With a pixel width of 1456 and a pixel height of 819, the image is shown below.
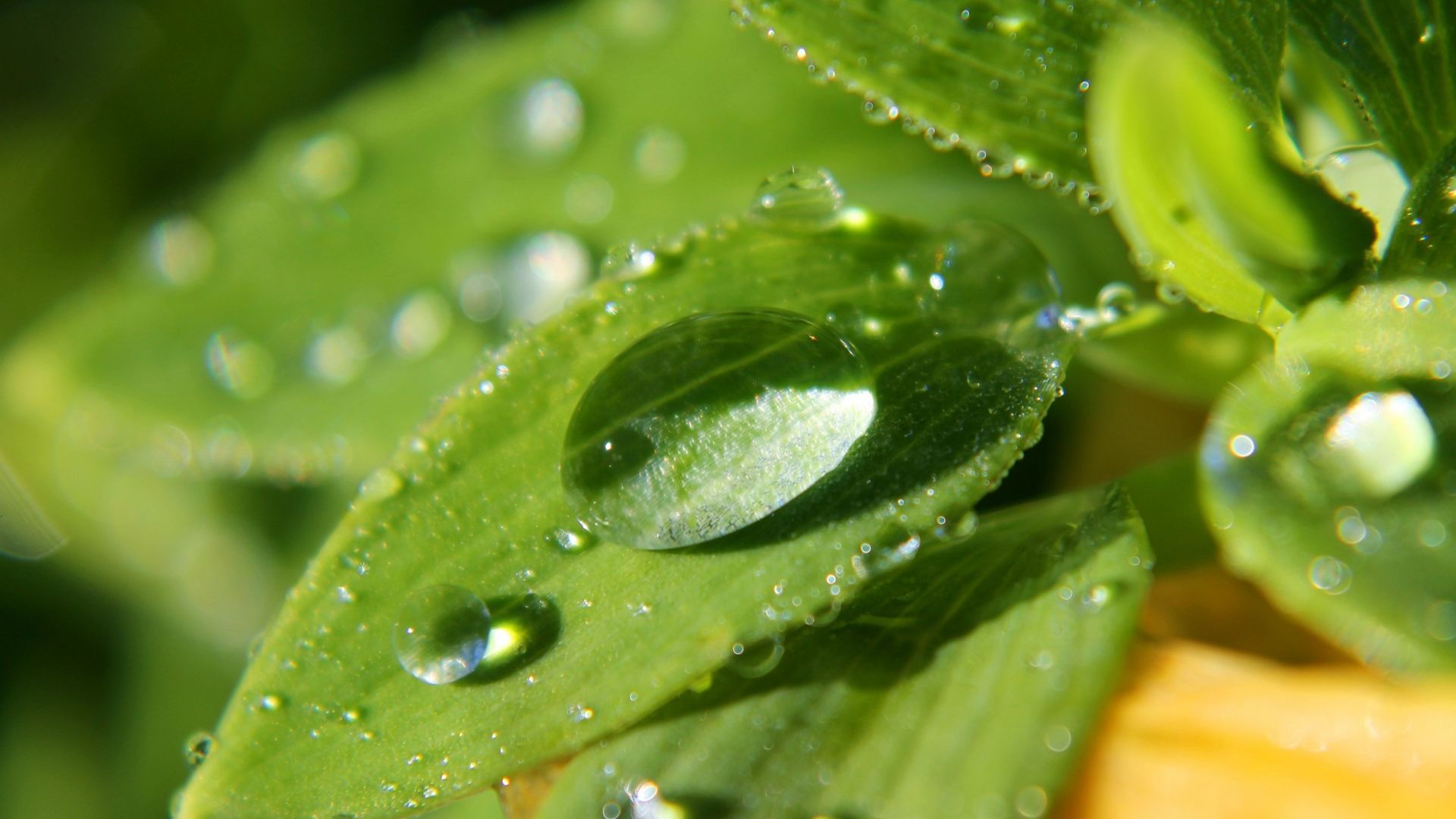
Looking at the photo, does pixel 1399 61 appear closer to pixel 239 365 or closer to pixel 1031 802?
pixel 1031 802

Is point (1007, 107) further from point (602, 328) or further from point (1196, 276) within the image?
point (602, 328)

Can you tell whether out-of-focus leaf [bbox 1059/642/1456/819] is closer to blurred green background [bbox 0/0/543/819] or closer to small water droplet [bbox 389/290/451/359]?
small water droplet [bbox 389/290/451/359]

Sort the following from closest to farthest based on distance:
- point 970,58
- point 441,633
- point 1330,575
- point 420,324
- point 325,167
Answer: point 1330,575 < point 441,633 < point 970,58 < point 420,324 < point 325,167

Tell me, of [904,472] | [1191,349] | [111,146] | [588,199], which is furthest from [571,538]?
[111,146]

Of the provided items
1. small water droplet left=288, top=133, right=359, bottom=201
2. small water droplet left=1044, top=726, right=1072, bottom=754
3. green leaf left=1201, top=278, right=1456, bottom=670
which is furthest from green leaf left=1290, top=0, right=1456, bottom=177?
small water droplet left=288, top=133, right=359, bottom=201

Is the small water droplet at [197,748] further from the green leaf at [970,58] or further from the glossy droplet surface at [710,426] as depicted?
the green leaf at [970,58]
